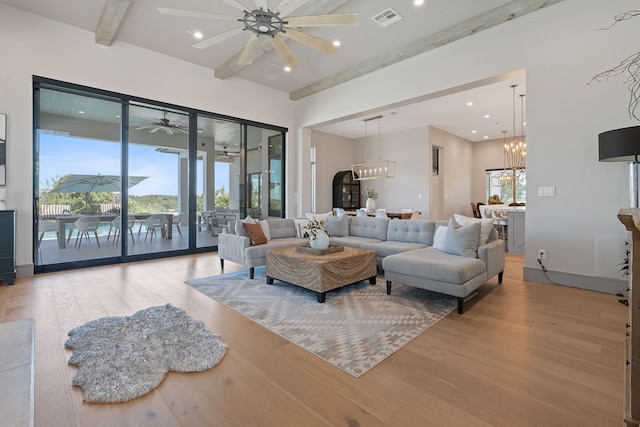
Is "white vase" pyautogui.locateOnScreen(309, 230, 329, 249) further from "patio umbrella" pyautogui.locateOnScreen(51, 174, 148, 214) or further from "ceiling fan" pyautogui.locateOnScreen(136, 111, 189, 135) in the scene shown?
"ceiling fan" pyautogui.locateOnScreen(136, 111, 189, 135)

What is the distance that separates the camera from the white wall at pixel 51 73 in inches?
166

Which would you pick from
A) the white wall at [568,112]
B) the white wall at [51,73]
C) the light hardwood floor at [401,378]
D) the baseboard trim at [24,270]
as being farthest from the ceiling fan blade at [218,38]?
the baseboard trim at [24,270]

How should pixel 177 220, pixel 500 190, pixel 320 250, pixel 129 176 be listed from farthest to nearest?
pixel 500 190 < pixel 177 220 < pixel 129 176 < pixel 320 250

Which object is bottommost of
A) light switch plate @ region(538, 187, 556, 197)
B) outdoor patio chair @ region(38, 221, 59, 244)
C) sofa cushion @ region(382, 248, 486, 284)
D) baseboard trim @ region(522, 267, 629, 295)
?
baseboard trim @ region(522, 267, 629, 295)

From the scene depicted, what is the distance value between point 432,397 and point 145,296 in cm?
317

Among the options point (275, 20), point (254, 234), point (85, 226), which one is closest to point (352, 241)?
point (254, 234)

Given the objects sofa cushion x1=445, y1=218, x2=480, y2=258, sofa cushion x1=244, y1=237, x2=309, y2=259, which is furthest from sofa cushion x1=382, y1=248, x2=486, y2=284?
sofa cushion x1=244, y1=237, x2=309, y2=259

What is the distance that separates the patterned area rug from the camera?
7.38 feet

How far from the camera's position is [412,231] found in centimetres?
465

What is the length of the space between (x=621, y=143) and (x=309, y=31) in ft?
13.7

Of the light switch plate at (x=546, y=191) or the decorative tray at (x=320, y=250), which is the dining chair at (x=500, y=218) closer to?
the light switch plate at (x=546, y=191)

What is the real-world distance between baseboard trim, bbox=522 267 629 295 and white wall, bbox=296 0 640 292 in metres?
0.05

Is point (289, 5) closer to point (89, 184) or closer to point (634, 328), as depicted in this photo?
point (634, 328)

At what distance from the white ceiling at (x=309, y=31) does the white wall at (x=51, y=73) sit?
0.62 ft
